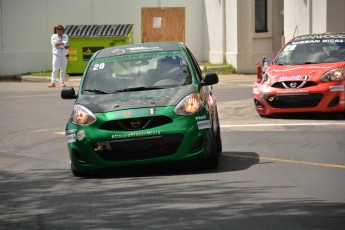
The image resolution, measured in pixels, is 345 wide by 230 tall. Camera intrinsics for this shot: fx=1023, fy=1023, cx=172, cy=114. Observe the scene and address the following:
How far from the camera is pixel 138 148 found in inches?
456

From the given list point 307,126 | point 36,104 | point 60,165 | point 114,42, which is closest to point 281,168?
point 60,165

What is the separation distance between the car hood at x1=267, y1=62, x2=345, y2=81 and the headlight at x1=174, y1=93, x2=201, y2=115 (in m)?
6.10

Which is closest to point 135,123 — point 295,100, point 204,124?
point 204,124

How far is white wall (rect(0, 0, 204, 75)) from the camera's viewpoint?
35.1 metres

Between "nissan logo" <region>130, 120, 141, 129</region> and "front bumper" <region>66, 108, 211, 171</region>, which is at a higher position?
"nissan logo" <region>130, 120, 141, 129</region>

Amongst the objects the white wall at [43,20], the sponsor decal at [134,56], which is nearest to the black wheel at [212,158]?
the sponsor decal at [134,56]

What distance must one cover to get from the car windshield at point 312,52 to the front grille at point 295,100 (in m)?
1.14

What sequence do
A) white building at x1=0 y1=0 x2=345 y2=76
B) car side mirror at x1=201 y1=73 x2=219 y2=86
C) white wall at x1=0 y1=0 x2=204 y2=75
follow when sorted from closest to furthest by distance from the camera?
car side mirror at x1=201 y1=73 x2=219 y2=86, white building at x1=0 y1=0 x2=345 y2=76, white wall at x1=0 y1=0 x2=204 y2=75

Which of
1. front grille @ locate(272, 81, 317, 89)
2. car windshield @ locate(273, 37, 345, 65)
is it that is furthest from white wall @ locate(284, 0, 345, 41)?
front grille @ locate(272, 81, 317, 89)

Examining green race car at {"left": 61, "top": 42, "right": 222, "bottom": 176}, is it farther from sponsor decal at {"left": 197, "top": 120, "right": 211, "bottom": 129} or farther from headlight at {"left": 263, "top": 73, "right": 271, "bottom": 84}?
headlight at {"left": 263, "top": 73, "right": 271, "bottom": 84}

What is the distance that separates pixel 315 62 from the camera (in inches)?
732

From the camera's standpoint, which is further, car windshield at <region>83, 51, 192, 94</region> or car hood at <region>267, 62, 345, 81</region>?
car hood at <region>267, 62, 345, 81</region>

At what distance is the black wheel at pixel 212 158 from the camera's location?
11.8 m

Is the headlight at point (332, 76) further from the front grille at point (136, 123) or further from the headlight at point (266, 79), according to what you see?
the front grille at point (136, 123)
